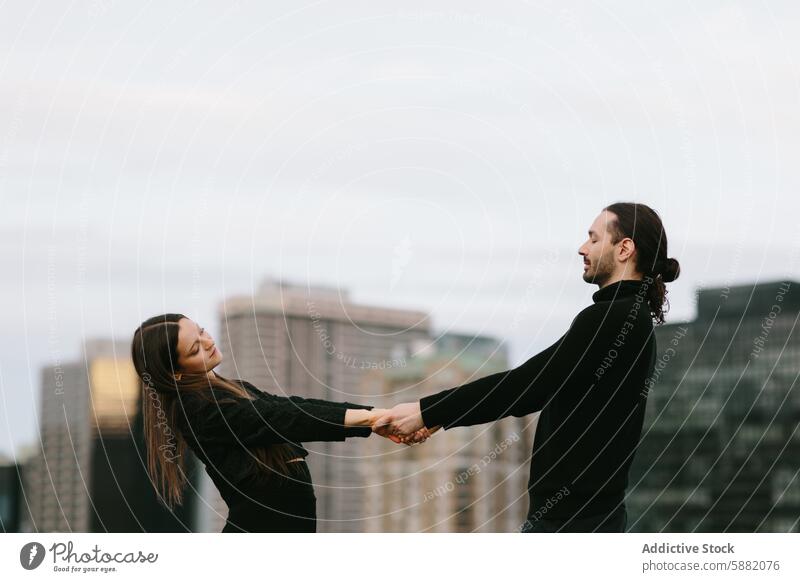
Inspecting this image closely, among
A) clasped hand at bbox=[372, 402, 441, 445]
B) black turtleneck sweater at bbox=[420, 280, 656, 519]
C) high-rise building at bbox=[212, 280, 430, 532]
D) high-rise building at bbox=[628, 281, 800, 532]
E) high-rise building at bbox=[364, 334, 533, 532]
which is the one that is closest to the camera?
black turtleneck sweater at bbox=[420, 280, 656, 519]

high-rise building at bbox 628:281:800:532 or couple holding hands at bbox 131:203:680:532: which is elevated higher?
Result: couple holding hands at bbox 131:203:680:532

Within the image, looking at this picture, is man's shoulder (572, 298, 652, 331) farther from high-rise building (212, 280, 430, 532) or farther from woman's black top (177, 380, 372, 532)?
high-rise building (212, 280, 430, 532)

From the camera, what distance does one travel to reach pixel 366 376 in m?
113

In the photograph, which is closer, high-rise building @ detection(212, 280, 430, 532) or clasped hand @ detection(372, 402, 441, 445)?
clasped hand @ detection(372, 402, 441, 445)

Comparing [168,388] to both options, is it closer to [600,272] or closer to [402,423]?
[402,423]

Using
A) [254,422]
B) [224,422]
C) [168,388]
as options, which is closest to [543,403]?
[254,422]

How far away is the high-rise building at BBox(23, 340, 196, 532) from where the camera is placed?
97.6m

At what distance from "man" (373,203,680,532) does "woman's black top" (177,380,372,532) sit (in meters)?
1.15

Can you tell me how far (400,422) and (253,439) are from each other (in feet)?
4.15

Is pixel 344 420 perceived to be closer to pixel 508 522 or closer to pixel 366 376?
pixel 366 376

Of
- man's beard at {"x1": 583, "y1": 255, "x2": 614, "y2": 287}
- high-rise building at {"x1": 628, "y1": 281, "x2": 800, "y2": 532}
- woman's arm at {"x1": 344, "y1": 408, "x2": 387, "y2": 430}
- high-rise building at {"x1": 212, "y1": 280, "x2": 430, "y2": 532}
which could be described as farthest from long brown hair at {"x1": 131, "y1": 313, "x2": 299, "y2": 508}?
high-rise building at {"x1": 628, "y1": 281, "x2": 800, "y2": 532}

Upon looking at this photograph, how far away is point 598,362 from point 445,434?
10229 centimetres
